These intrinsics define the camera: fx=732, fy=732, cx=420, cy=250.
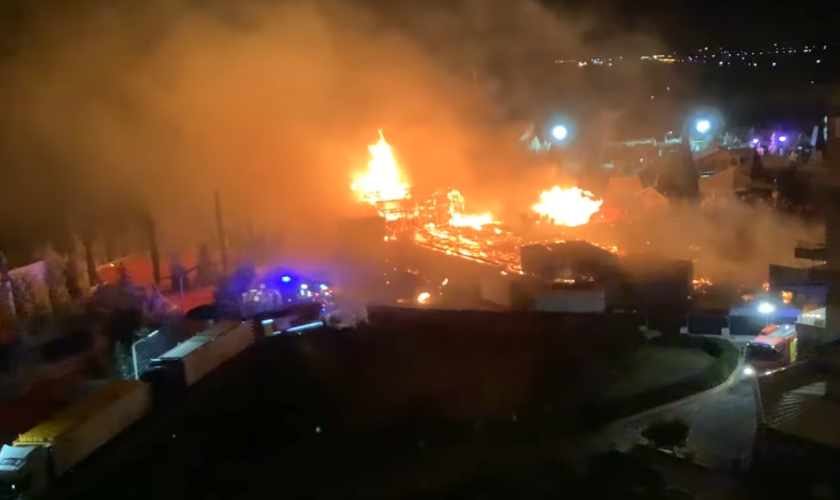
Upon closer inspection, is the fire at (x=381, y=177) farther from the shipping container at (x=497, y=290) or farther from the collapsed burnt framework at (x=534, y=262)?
the shipping container at (x=497, y=290)

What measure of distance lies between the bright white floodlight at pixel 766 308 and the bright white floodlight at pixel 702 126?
9348mm

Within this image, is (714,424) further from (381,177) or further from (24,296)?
(381,177)

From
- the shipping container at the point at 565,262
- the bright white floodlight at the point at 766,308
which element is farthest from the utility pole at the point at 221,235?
the bright white floodlight at the point at 766,308

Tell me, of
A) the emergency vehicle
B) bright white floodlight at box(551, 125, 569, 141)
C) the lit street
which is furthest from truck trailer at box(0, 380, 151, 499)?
bright white floodlight at box(551, 125, 569, 141)

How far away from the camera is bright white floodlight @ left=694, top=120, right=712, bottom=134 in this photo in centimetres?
1639

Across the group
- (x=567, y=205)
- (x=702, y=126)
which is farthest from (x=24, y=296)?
(x=702, y=126)

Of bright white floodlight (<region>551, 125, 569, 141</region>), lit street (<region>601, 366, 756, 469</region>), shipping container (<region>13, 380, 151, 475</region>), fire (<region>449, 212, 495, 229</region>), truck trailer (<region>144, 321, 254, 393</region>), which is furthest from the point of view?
bright white floodlight (<region>551, 125, 569, 141</region>)

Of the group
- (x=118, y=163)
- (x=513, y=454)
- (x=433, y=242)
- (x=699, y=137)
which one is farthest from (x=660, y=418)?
(x=699, y=137)

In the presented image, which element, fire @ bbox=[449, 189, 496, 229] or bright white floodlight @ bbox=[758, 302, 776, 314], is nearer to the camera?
bright white floodlight @ bbox=[758, 302, 776, 314]

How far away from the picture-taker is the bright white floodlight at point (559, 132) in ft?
47.1

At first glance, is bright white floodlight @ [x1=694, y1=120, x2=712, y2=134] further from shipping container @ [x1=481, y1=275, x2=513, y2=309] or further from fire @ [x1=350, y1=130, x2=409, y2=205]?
shipping container @ [x1=481, y1=275, x2=513, y2=309]

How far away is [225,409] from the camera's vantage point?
3574 mm

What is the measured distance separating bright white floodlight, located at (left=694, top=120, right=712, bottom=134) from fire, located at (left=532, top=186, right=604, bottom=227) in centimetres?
502

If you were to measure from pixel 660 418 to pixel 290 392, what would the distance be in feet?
6.18
